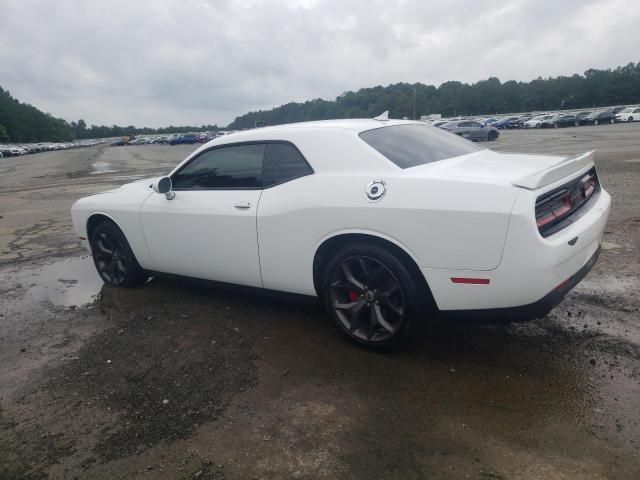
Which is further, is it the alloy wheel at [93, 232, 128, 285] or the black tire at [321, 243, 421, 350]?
→ the alloy wheel at [93, 232, 128, 285]

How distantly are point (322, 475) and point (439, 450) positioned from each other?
1.94 ft

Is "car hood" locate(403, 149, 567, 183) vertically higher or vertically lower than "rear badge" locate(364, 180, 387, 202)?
higher

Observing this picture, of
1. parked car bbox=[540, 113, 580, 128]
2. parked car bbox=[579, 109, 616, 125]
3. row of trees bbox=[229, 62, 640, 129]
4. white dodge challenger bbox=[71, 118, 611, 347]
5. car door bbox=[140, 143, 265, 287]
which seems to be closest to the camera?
white dodge challenger bbox=[71, 118, 611, 347]

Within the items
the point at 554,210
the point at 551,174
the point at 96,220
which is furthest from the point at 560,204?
the point at 96,220

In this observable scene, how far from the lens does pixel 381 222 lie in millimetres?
3084

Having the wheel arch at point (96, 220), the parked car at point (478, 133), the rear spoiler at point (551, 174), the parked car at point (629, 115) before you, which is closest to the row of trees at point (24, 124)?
the parked car at point (478, 133)

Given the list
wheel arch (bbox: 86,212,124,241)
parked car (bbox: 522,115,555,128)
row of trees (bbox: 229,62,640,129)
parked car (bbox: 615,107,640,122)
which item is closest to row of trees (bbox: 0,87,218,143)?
row of trees (bbox: 229,62,640,129)

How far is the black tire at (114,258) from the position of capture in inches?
196

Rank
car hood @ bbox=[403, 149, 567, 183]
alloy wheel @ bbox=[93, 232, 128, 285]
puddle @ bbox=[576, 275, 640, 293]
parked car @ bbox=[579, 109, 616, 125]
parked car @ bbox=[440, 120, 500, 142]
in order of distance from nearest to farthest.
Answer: car hood @ bbox=[403, 149, 567, 183] < puddle @ bbox=[576, 275, 640, 293] < alloy wheel @ bbox=[93, 232, 128, 285] < parked car @ bbox=[440, 120, 500, 142] < parked car @ bbox=[579, 109, 616, 125]

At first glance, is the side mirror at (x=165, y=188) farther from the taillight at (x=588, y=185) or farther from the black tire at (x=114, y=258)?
the taillight at (x=588, y=185)

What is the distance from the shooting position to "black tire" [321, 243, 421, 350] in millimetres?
3129

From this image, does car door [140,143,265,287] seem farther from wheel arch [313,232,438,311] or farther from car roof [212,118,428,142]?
wheel arch [313,232,438,311]

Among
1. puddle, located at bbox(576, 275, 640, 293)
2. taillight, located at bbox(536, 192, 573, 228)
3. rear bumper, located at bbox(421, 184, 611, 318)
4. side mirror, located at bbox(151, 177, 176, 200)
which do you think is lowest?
puddle, located at bbox(576, 275, 640, 293)

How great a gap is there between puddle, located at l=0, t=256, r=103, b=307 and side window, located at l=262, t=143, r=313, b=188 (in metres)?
2.46
